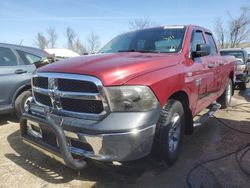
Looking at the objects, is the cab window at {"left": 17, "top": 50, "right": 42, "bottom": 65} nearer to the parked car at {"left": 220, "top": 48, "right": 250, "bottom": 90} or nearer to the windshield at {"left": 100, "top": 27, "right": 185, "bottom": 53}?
the windshield at {"left": 100, "top": 27, "right": 185, "bottom": 53}

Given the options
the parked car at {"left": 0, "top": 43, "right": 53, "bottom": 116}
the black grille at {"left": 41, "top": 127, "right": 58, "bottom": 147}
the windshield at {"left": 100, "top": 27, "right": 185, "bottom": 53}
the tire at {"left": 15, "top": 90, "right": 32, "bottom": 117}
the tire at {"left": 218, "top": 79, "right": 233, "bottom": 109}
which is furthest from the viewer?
the tire at {"left": 218, "top": 79, "right": 233, "bottom": 109}

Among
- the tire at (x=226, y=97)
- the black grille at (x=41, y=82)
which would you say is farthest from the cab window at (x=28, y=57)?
the tire at (x=226, y=97)

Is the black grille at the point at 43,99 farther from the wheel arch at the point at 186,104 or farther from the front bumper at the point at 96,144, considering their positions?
the wheel arch at the point at 186,104

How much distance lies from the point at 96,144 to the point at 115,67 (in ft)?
2.93

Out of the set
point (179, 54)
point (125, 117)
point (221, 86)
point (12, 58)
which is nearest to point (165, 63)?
point (179, 54)

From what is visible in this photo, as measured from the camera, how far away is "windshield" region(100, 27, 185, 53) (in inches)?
182

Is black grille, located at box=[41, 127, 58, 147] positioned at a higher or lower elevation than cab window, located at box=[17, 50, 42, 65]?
lower

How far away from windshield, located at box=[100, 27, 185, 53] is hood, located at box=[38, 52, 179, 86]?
556 mm

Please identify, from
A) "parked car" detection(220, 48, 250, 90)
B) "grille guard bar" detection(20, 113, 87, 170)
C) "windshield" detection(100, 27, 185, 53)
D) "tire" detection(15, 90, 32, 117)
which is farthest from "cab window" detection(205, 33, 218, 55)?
"parked car" detection(220, 48, 250, 90)

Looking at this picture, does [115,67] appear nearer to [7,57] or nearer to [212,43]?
[212,43]

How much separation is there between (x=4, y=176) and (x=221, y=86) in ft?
15.5

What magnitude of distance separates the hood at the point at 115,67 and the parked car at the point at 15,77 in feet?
8.66

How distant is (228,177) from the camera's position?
381 centimetres

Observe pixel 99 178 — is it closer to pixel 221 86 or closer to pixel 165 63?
pixel 165 63
